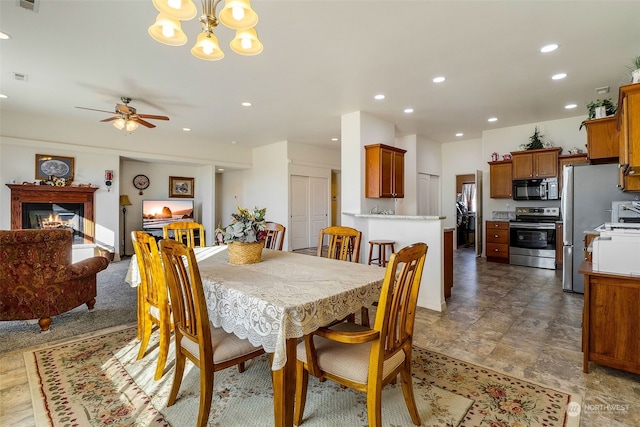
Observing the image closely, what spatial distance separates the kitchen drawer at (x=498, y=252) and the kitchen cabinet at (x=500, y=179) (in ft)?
3.37

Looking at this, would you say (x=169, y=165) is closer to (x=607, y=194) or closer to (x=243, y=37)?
(x=243, y=37)

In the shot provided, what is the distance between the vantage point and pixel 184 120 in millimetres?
5742

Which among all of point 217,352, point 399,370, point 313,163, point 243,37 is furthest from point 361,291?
point 313,163

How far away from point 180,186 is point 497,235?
779 centimetres

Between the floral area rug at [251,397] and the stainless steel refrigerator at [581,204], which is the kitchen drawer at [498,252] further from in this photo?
the floral area rug at [251,397]

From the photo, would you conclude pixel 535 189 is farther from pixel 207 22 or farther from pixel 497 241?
pixel 207 22

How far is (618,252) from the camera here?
6.69 ft

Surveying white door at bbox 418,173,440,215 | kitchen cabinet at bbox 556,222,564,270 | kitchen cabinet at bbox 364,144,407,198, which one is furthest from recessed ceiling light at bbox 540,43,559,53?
white door at bbox 418,173,440,215

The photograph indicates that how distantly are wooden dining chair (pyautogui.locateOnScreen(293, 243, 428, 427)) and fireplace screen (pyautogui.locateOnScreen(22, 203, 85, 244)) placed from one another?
6.39 metres

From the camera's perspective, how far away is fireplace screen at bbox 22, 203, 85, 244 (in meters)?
5.50

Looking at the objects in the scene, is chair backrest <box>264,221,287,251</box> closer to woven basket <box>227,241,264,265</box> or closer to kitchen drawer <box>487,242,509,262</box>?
woven basket <box>227,241,264,265</box>

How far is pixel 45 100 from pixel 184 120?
198cm

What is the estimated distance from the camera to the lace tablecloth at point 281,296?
133 centimetres

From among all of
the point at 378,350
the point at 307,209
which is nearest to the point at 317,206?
the point at 307,209
